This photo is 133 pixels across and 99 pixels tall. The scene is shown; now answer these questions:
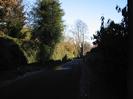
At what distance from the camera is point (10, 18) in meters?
53.3

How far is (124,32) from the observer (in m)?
10.9

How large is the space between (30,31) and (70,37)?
76.6 meters

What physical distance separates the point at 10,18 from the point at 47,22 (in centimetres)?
1551

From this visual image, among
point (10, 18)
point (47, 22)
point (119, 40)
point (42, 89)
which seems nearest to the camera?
point (119, 40)

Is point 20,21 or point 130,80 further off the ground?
point 20,21

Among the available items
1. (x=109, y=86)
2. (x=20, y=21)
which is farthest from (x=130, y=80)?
(x=20, y=21)

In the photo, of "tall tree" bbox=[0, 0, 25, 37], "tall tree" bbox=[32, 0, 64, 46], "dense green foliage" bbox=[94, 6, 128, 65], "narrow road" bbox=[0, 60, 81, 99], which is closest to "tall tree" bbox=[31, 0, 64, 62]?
"tall tree" bbox=[32, 0, 64, 46]

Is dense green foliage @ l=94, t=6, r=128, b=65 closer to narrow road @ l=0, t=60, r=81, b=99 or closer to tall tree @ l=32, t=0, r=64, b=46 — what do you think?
narrow road @ l=0, t=60, r=81, b=99

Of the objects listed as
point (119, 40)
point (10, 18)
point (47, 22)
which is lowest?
point (119, 40)

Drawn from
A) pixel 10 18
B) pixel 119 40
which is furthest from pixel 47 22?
pixel 119 40

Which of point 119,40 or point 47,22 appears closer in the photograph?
point 119,40

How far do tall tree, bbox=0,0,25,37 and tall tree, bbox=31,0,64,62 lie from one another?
10475 millimetres

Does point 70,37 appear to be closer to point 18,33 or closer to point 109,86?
point 18,33

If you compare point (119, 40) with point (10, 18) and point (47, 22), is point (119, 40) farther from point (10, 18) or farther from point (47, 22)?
point (47, 22)
